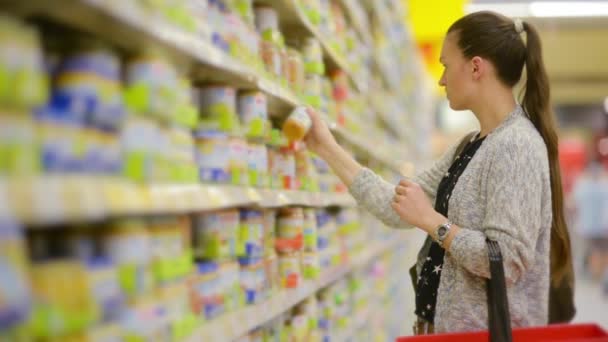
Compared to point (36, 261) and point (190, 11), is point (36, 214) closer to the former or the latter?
point (36, 261)

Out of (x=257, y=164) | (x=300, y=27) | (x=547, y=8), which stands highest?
(x=547, y=8)

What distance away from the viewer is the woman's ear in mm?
2117

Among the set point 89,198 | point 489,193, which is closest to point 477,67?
point 489,193

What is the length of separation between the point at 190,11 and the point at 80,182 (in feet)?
1.87

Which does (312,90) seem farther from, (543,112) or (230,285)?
(230,285)

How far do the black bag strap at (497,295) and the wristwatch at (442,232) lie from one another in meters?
0.12

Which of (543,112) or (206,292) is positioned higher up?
(543,112)

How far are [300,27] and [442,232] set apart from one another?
1.07 m

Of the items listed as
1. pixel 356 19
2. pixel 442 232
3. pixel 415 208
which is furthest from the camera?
pixel 356 19

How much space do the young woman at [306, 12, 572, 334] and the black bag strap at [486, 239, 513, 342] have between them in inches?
1.1

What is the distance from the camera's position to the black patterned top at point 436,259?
2.14 metres

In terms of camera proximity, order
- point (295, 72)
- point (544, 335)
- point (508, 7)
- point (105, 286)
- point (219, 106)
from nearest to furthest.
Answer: point (105, 286)
point (219, 106)
point (544, 335)
point (295, 72)
point (508, 7)

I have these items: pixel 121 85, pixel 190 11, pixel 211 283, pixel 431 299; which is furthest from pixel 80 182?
pixel 431 299

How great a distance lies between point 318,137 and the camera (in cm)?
231
